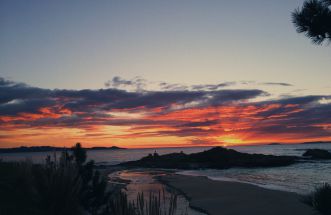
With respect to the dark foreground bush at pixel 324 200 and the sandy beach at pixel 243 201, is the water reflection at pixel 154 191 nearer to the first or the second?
the sandy beach at pixel 243 201

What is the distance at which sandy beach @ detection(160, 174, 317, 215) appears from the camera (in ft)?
61.1

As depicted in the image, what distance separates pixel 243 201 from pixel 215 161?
43850 mm

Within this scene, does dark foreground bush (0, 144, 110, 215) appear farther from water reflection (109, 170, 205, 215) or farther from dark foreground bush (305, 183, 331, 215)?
dark foreground bush (305, 183, 331, 215)

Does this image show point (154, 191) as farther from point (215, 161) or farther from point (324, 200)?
point (215, 161)

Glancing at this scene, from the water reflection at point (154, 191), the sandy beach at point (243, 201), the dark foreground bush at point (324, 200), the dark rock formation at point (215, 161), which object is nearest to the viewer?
the dark foreground bush at point (324, 200)

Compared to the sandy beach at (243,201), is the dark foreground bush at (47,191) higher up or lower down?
higher up

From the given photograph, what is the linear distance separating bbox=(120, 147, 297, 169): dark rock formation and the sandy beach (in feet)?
102

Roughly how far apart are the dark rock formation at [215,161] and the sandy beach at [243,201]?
31.2 metres

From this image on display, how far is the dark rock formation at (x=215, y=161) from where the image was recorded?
2336 inches

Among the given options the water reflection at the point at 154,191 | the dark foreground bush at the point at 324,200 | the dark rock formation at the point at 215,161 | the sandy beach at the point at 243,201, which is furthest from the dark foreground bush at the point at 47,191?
the dark rock formation at the point at 215,161

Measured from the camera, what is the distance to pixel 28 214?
8.19 metres

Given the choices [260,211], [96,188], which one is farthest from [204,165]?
[96,188]

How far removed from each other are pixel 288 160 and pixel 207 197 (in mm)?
41028

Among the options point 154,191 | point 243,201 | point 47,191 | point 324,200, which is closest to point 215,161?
point 154,191
